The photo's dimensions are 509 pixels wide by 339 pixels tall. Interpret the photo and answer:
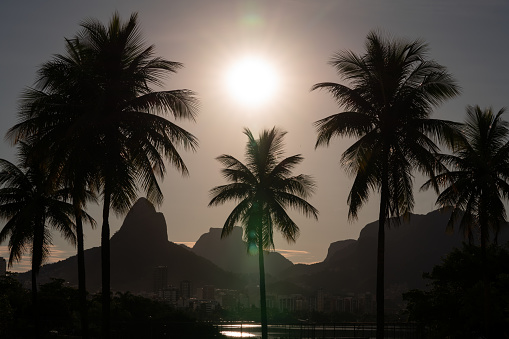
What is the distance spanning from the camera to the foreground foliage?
98.7ft

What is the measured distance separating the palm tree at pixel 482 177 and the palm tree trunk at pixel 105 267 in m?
14.3

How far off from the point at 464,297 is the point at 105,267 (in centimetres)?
1818

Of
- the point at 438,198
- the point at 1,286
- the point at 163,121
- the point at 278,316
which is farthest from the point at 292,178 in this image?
the point at 278,316

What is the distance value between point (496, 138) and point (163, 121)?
15.3m

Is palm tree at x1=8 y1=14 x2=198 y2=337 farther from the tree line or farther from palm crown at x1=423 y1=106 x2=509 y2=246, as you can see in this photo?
palm crown at x1=423 y1=106 x2=509 y2=246

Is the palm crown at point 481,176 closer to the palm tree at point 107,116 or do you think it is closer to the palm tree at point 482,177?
the palm tree at point 482,177

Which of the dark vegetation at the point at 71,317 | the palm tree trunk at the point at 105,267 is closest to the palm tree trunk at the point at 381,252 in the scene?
the palm tree trunk at the point at 105,267

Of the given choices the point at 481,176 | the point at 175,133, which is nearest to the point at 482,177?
the point at 481,176

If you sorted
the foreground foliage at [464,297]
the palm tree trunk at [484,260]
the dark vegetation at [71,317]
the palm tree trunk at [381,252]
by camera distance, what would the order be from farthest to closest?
the dark vegetation at [71,317], the foreground foliage at [464,297], the palm tree trunk at [484,260], the palm tree trunk at [381,252]

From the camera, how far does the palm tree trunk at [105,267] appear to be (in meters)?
21.4

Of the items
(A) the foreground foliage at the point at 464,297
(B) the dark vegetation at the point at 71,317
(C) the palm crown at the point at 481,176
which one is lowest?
(B) the dark vegetation at the point at 71,317

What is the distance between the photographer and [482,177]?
27.2m

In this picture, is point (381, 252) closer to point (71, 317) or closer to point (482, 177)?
point (482, 177)

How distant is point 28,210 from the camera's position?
32.1 m
